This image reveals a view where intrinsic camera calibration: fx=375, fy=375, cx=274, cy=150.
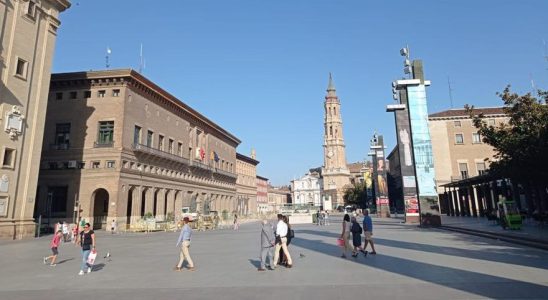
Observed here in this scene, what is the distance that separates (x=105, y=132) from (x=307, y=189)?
393 ft

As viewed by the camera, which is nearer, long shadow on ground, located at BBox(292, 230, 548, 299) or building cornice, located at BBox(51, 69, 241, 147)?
long shadow on ground, located at BBox(292, 230, 548, 299)

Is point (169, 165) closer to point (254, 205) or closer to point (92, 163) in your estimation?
point (92, 163)

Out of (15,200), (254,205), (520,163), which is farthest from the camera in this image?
(254,205)

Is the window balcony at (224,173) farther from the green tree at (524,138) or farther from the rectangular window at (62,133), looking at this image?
the green tree at (524,138)

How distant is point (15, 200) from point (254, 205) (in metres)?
82.7

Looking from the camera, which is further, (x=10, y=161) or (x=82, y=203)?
(x=82, y=203)

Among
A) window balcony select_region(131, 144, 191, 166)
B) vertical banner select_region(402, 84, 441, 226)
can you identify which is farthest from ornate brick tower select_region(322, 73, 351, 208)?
vertical banner select_region(402, 84, 441, 226)

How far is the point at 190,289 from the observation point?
27.8 ft

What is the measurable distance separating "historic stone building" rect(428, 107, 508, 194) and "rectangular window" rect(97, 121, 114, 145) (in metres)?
47.2

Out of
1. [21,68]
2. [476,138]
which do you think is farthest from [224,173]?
[21,68]

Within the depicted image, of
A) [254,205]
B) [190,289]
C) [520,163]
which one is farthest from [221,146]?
[190,289]

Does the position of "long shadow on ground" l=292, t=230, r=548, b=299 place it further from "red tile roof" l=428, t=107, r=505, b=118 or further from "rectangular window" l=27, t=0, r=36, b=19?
"red tile roof" l=428, t=107, r=505, b=118

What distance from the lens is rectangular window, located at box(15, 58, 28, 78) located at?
29294 mm

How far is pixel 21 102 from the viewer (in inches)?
1150
